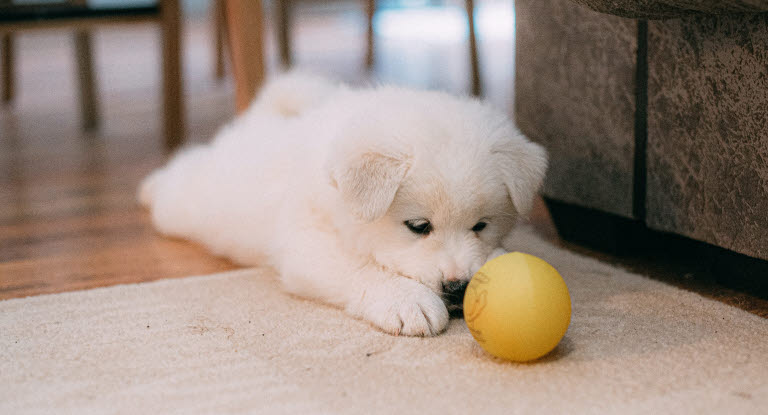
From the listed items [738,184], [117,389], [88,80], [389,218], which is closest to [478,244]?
[389,218]

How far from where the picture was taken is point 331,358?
1.40m

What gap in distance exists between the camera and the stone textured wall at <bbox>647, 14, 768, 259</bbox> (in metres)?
1.52

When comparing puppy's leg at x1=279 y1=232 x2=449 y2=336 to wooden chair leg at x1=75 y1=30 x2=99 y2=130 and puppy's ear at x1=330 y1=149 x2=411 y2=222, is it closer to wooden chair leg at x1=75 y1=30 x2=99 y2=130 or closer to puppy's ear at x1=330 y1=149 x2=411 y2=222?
puppy's ear at x1=330 y1=149 x2=411 y2=222

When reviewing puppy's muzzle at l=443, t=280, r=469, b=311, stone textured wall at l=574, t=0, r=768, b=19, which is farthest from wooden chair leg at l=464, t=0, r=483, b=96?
puppy's muzzle at l=443, t=280, r=469, b=311

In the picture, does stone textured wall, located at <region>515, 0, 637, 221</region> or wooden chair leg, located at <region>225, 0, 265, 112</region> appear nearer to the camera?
stone textured wall, located at <region>515, 0, 637, 221</region>

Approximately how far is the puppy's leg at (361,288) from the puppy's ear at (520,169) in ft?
0.90

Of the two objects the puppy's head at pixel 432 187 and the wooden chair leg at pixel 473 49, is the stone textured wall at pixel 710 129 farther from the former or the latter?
the wooden chair leg at pixel 473 49

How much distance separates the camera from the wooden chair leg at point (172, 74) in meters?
3.59

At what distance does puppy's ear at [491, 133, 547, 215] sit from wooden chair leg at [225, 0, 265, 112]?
5.07 feet

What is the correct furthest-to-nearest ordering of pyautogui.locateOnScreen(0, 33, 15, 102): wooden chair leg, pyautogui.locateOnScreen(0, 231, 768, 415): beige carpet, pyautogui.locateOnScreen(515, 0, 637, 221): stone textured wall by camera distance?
pyautogui.locateOnScreen(0, 33, 15, 102): wooden chair leg → pyautogui.locateOnScreen(515, 0, 637, 221): stone textured wall → pyautogui.locateOnScreen(0, 231, 768, 415): beige carpet

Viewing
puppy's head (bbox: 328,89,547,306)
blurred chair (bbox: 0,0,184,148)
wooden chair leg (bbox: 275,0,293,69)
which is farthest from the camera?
wooden chair leg (bbox: 275,0,293,69)

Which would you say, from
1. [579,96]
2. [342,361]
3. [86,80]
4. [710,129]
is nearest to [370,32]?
[86,80]

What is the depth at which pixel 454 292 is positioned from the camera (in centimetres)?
149

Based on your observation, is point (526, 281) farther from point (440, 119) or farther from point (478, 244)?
point (440, 119)
